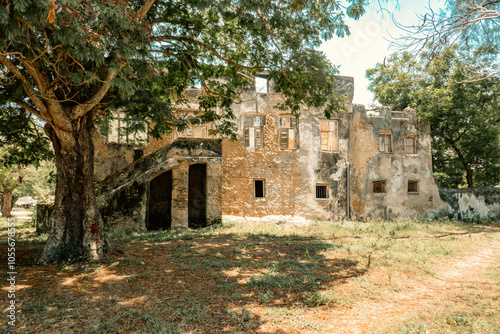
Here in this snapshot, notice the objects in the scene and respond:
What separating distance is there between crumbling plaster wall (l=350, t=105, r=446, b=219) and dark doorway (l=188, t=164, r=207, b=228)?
773cm

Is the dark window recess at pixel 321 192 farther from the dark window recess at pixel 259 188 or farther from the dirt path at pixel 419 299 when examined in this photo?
the dirt path at pixel 419 299

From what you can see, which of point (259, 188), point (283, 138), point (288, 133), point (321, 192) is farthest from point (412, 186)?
point (259, 188)

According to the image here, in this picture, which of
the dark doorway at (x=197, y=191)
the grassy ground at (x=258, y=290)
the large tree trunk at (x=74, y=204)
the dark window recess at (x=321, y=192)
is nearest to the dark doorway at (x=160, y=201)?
the dark doorway at (x=197, y=191)

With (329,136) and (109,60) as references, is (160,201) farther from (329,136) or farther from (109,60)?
(329,136)

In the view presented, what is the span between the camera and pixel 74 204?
654 centimetres

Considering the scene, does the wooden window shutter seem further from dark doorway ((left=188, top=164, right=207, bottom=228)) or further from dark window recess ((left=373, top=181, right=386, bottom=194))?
dark window recess ((left=373, top=181, right=386, bottom=194))

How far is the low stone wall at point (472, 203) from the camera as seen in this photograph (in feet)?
56.7

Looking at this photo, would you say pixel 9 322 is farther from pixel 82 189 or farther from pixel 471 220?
pixel 471 220

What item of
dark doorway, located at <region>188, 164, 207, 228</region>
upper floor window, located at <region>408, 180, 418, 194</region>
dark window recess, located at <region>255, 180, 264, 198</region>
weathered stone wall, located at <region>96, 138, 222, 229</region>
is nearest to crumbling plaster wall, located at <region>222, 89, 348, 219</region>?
dark window recess, located at <region>255, 180, 264, 198</region>

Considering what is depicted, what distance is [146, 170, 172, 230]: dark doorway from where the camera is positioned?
12711mm

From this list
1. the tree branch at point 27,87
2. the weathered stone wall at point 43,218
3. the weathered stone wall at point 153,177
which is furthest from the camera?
the weathered stone wall at point 43,218

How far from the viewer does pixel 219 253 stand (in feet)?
24.8

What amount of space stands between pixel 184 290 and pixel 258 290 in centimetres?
118

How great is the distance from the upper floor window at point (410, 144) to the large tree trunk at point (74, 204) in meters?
15.9
